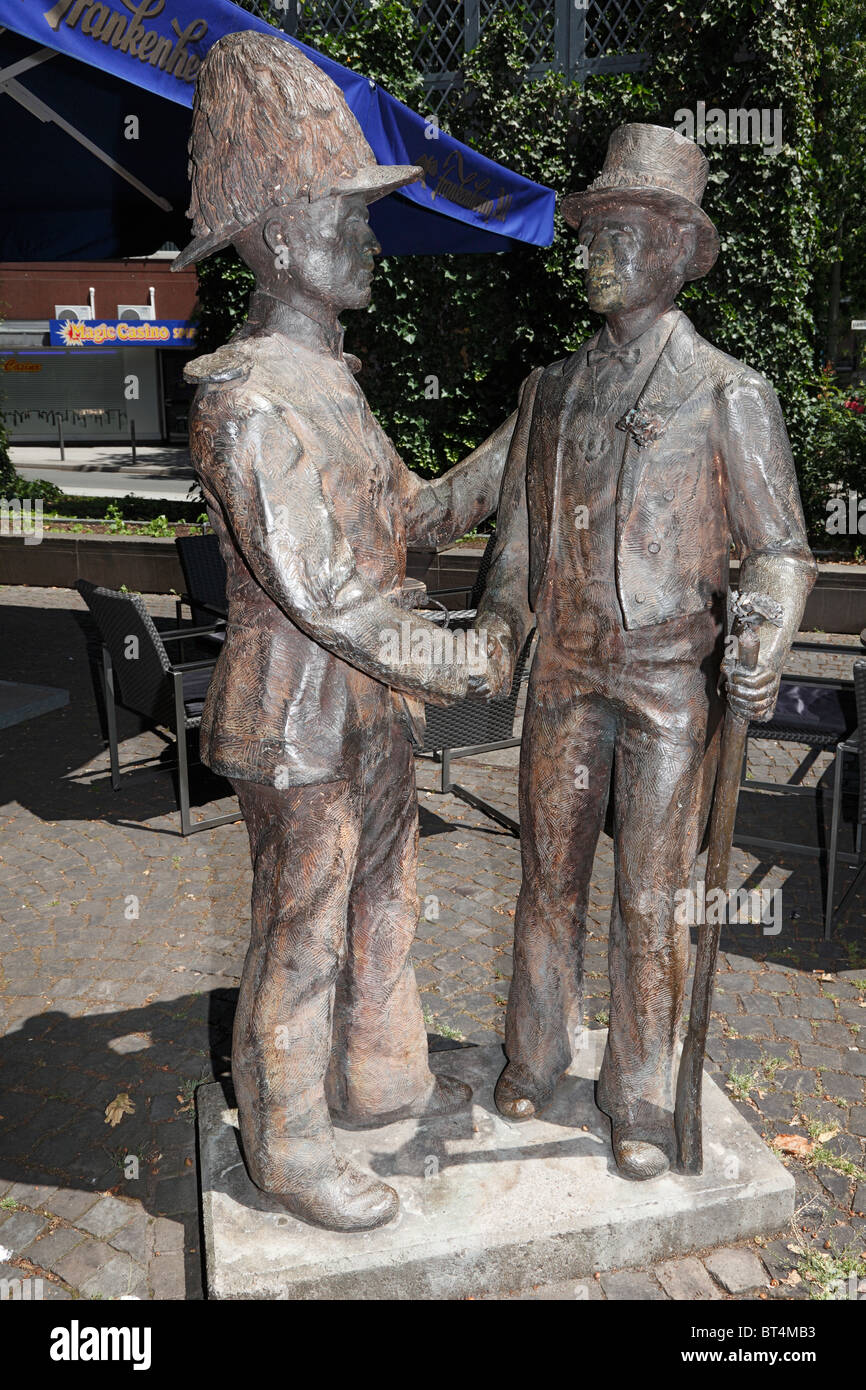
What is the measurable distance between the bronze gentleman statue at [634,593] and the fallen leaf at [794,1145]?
0.67m

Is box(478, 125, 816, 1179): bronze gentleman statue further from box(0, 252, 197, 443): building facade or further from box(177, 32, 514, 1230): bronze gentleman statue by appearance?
box(0, 252, 197, 443): building facade

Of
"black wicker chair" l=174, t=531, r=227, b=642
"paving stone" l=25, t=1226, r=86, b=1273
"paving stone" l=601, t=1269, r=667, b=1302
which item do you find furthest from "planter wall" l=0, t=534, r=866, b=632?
"paving stone" l=601, t=1269, r=667, b=1302

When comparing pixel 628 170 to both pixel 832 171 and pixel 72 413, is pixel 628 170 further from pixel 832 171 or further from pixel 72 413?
pixel 72 413

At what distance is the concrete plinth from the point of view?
2811 mm

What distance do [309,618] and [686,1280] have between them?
1.97 m

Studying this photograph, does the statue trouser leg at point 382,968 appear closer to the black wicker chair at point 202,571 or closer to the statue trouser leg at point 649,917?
the statue trouser leg at point 649,917

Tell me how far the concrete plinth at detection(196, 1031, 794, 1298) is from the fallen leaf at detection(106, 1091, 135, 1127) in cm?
56

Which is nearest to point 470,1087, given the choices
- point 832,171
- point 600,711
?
point 600,711

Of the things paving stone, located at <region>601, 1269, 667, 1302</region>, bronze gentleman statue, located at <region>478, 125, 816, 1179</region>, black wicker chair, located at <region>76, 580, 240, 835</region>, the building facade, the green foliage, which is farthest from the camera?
the building facade

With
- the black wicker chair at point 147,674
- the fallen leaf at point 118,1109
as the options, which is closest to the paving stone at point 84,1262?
the fallen leaf at point 118,1109

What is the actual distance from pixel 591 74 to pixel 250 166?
34.6 ft

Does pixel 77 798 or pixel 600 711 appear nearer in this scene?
pixel 600 711

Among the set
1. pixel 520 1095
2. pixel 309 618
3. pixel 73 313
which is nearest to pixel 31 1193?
pixel 520 1095

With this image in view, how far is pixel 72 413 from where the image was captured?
32.6 meters
